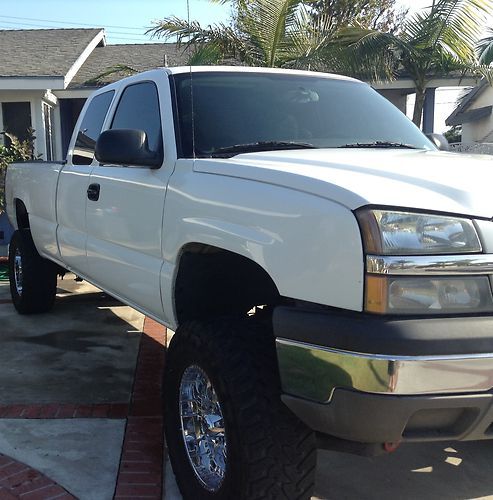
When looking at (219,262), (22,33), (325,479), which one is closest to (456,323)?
(219,262)

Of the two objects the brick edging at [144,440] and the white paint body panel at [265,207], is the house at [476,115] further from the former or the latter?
the white paint body panel at [265,207]

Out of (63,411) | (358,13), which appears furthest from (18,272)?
(358,13)

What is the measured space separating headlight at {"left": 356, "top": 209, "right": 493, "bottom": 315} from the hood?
0.05 meters

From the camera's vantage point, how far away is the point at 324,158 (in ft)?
9.30

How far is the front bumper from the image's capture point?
2000mm

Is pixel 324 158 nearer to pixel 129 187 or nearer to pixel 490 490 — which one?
pixel 129 187

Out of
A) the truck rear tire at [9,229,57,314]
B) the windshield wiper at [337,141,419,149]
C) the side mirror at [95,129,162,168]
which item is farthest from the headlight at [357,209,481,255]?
the truck rear tire at [9,229,57,314]

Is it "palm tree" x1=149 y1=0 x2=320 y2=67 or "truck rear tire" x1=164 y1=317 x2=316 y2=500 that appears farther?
"palm tree" x1=149 y1=0 x2=320 y2=67

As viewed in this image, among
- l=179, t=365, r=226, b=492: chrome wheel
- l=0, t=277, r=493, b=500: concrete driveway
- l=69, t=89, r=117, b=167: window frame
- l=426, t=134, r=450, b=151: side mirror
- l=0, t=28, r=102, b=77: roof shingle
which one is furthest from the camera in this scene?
l=0, t=28, r=102, b=77: roof shingle

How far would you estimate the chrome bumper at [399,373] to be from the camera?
6.56ft

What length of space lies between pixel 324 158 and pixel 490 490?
1.88m

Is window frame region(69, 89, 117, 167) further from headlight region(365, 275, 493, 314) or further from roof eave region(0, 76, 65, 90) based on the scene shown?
roof eave region(0, 76, 65, 90)

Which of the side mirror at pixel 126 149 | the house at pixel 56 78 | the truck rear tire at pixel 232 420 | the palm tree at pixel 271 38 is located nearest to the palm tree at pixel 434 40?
the palm tree at pixel 271 38

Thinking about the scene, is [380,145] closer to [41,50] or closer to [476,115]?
[41,50]
